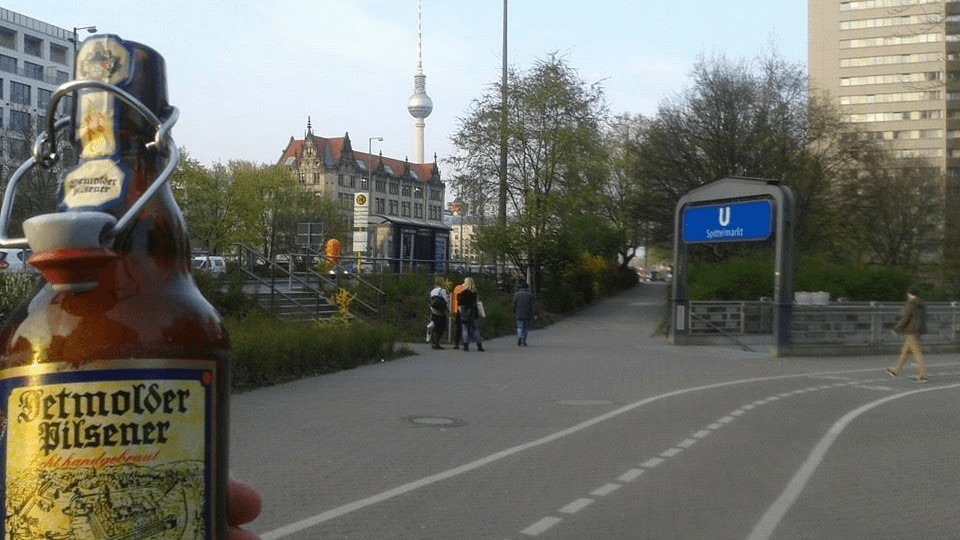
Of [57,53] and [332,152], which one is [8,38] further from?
[332,152]

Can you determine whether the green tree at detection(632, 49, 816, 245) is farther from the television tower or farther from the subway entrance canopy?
the television tower

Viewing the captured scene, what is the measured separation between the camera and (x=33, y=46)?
9062 centimetres

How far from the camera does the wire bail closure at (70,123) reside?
1293mm

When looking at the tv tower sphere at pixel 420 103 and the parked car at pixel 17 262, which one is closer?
the parked car at pixel 17 262

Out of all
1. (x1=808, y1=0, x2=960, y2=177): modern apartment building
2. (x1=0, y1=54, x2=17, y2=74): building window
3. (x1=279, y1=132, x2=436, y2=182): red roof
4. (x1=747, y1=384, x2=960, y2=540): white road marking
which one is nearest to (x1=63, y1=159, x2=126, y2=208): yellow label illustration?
(x1=747, y1=384, x2=960, y2=540): white road marking

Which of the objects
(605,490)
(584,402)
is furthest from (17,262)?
(584,402)

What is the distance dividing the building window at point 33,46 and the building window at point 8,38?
109cm

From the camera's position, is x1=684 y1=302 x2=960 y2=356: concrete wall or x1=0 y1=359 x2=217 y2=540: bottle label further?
x1=684 y1=302 x2=960 y2=356: concrete wall

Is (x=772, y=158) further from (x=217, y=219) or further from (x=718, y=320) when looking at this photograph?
(x=217, y=219)

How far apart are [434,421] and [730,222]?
17.7 m

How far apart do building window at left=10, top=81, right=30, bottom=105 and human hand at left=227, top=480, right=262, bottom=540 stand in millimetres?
92151

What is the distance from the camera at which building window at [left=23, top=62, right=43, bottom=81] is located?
8888 cm

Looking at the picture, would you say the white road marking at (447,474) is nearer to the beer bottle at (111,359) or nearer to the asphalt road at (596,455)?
the asphalt road at (596,455)

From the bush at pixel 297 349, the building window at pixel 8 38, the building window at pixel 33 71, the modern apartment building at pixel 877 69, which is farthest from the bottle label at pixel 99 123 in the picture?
the modern apartment building at pixel 877 69
